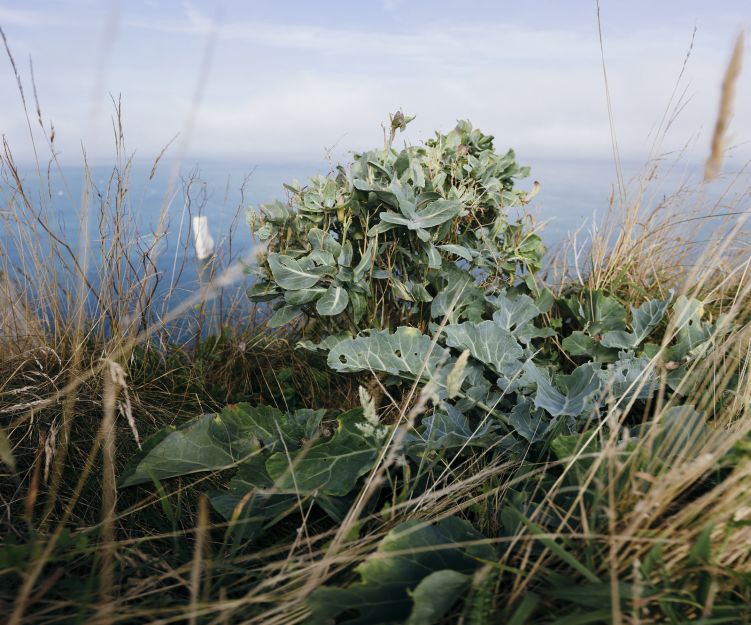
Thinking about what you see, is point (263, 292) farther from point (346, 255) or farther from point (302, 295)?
point (346, 255)

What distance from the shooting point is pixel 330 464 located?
144 centimetres

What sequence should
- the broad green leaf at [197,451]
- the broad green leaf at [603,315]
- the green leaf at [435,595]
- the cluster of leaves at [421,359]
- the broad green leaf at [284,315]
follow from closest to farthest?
the green leaf at [435,595]
the cluster of leaves at [421,359]
the broad green leaf at [197,451]
the broad green leaf at [284,315]
the broad green leaf at [603,315]

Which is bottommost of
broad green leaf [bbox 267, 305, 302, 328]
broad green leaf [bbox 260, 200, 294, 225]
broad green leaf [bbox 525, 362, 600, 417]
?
broad green leaf [bbox 525, 362, 600, 417]

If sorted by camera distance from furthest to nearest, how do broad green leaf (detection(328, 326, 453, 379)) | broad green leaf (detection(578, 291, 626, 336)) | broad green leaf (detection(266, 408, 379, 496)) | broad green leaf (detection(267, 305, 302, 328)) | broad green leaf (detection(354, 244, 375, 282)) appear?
broad green leaf (detection(578, 291, 626, 336)), broad green leaf (detection(267, 305, 302, 328)), broad green leaf (detection(354, 244, 375, 282)), broad green leaf (detection(328, 326, 453, 379)), broad green leaf (detection(266, 408, 379, 496))

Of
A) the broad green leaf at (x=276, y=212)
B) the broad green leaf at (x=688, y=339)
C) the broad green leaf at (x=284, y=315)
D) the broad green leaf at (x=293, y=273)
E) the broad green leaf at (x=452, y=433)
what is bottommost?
the broad green leaf at (x=452, y=433)

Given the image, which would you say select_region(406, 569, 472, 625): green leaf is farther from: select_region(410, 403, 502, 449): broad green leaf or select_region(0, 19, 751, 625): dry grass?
select_region(410, 403, 502, 449): broad green leaf

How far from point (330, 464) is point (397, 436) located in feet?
0.63

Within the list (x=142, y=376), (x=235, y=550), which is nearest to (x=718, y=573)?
(x=235, y=550)

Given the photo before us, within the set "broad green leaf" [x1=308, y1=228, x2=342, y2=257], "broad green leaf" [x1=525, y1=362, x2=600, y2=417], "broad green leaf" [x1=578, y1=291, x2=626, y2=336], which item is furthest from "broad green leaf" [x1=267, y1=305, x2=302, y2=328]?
"broad green leaf" [x1=578, y1=291, x2=626, y2=336]

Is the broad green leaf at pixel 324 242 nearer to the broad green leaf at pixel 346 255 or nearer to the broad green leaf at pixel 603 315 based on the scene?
the broad green leaf at pixel 346 255

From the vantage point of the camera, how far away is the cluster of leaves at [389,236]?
187cm

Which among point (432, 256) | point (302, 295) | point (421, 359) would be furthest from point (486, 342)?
point (302, 295)

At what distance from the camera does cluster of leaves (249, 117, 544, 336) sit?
1.87 meters

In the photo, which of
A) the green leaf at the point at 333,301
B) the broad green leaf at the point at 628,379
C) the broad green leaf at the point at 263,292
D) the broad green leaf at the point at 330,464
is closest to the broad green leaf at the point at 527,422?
the broad green leaf at the point at 628,379
